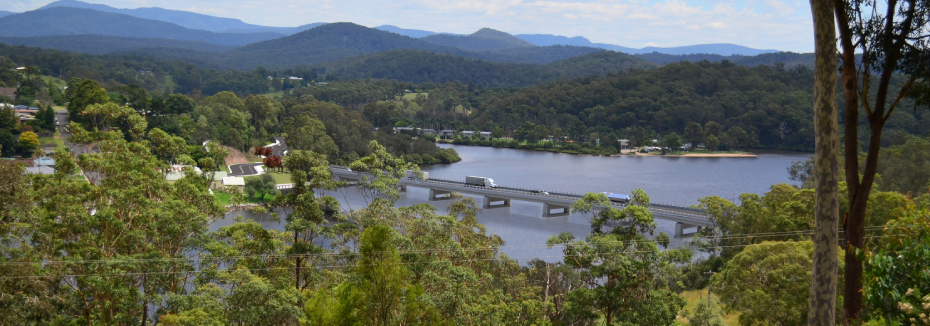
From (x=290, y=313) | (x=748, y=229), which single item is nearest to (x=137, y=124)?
(x=290, y=313)

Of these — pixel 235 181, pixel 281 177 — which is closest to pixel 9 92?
pixel 281 177

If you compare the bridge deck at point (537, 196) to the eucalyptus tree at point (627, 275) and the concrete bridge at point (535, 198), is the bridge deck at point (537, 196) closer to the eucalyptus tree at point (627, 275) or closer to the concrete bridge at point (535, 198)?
the concrete bridge at point (535, 198)

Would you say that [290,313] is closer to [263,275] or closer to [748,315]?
[263,275]

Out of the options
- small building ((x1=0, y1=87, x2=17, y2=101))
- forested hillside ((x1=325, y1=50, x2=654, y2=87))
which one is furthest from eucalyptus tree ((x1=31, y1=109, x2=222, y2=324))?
forested hillside ((x1=325, y1=50, x2=654, y2=87))

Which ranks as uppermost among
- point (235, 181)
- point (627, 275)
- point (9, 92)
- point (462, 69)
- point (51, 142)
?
point (462, 69)

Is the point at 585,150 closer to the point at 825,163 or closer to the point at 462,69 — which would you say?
the point at 825,163
